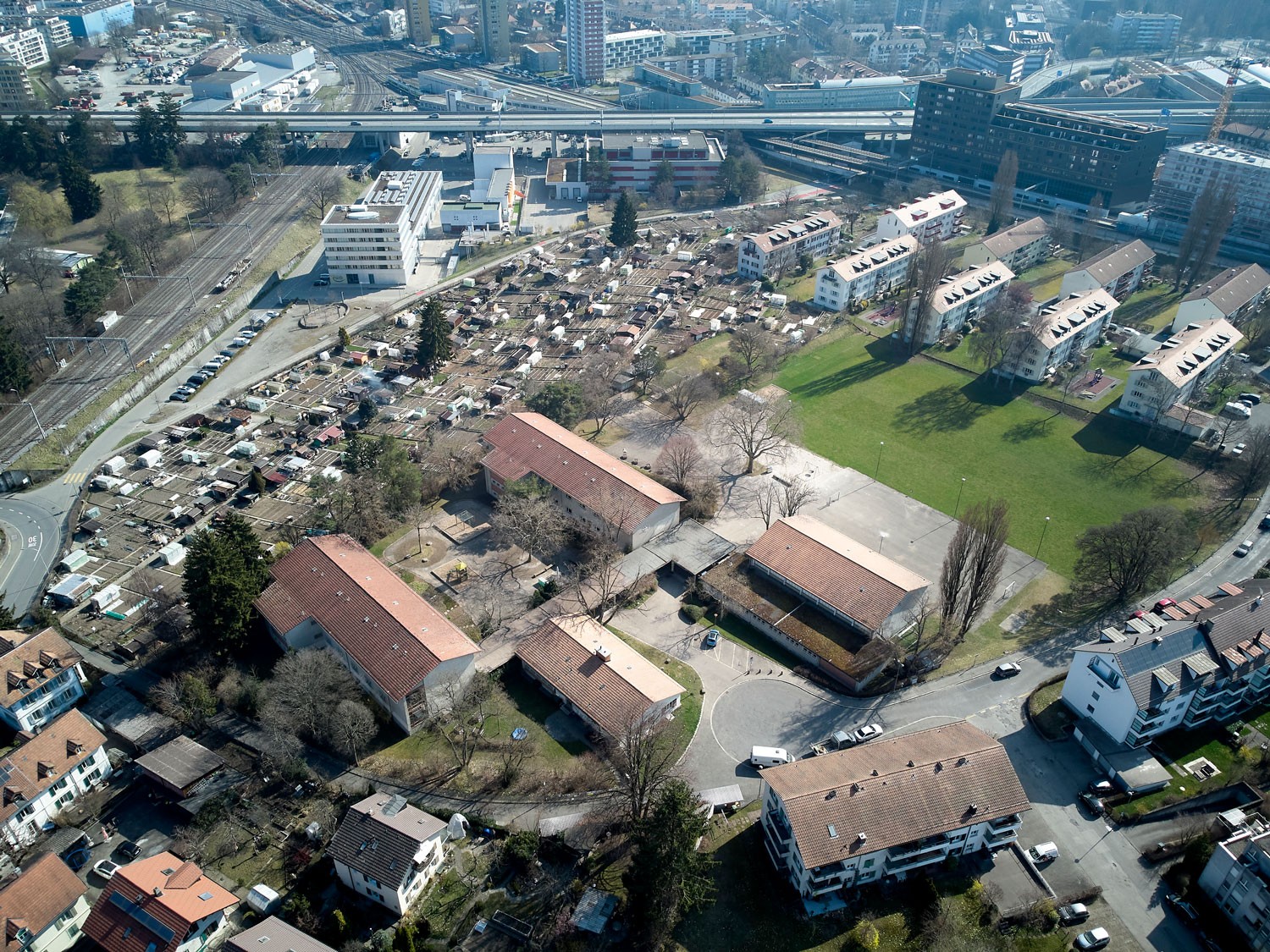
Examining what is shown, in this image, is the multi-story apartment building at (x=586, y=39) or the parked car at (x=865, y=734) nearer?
the parked car at (x=865, y=734)

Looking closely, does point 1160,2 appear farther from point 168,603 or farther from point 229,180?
point 168,603

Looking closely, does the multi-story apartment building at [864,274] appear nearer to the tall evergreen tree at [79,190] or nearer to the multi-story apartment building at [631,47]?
the tall evergreen tree at [79,190]

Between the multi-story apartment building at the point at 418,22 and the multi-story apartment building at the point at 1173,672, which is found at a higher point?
the multi-story apartment building at the point at 418,22

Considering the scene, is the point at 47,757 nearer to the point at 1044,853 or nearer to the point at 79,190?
the point at 1044,853

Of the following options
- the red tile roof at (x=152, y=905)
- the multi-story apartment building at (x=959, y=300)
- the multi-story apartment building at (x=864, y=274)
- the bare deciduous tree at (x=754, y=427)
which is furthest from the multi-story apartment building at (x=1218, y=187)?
the red tile roof at (x=152, y=905)

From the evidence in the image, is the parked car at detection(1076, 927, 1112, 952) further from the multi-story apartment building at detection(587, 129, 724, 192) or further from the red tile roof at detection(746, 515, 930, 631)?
the multi-story apartment building at detection(587, 129, 724, 192)

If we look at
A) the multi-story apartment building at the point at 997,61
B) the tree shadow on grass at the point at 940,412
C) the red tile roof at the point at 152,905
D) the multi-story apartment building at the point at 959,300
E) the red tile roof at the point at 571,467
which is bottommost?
the red tile roof at the point at 152,905

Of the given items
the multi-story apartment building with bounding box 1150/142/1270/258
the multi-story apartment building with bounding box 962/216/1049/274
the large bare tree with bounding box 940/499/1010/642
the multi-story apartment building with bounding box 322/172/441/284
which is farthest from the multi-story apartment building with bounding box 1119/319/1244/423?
the multi-story apartment building with bounding box 322/172/441/284
